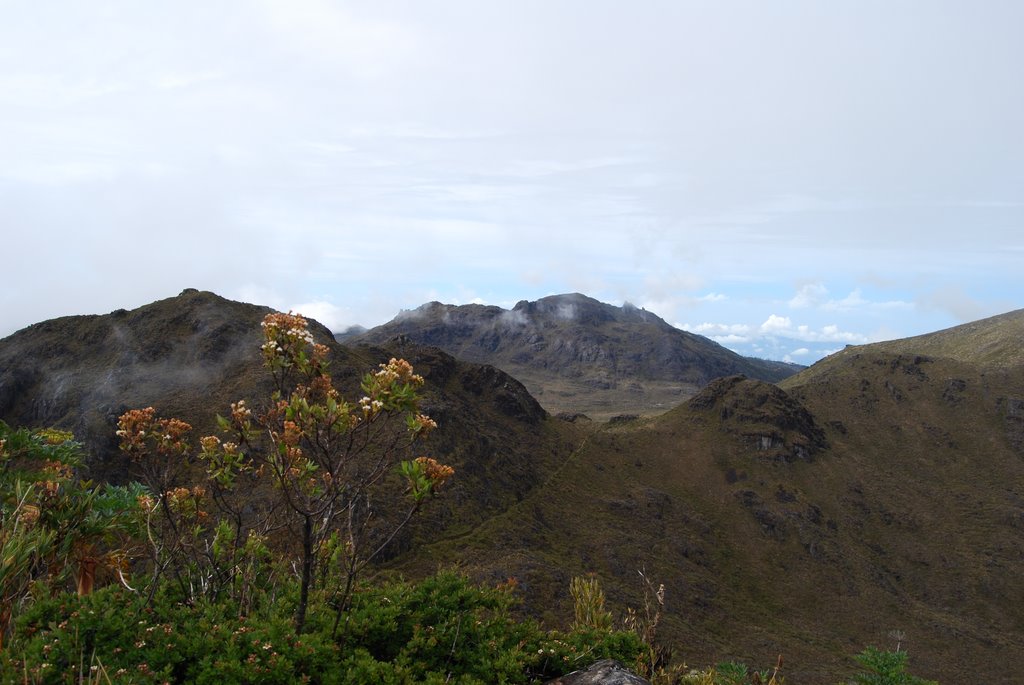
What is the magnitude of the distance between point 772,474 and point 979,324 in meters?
81.6

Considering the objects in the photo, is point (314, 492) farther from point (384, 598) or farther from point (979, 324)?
point (979, 324)

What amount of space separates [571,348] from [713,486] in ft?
343

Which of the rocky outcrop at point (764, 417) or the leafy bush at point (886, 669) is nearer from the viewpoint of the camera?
the leafy bush at point (886, 669)

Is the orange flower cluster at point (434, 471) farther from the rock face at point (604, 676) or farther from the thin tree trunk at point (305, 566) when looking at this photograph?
the rock face at point (604, 676)

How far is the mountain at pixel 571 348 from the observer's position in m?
141

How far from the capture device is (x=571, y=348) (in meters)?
160

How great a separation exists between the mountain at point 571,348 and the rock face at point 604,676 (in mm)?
118890

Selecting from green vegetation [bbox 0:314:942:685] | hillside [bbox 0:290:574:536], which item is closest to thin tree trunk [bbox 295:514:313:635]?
green vegetation [bbox 0:314:942:685]

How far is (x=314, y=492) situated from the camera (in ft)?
24.5

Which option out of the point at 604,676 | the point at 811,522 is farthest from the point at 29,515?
the point at 811,522

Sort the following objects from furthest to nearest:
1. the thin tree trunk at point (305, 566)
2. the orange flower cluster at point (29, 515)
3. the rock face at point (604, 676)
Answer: the orange flower cluster at point (29, 515) → the rock face at point (604, 676) → the thin tree trunk at point (305, 566)

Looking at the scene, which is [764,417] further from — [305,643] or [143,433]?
[143,433]

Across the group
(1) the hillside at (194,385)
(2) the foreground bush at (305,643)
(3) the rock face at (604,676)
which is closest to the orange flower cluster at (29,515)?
(2) the foreground bush at (305,643)

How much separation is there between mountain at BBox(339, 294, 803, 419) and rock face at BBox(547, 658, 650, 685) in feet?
390
